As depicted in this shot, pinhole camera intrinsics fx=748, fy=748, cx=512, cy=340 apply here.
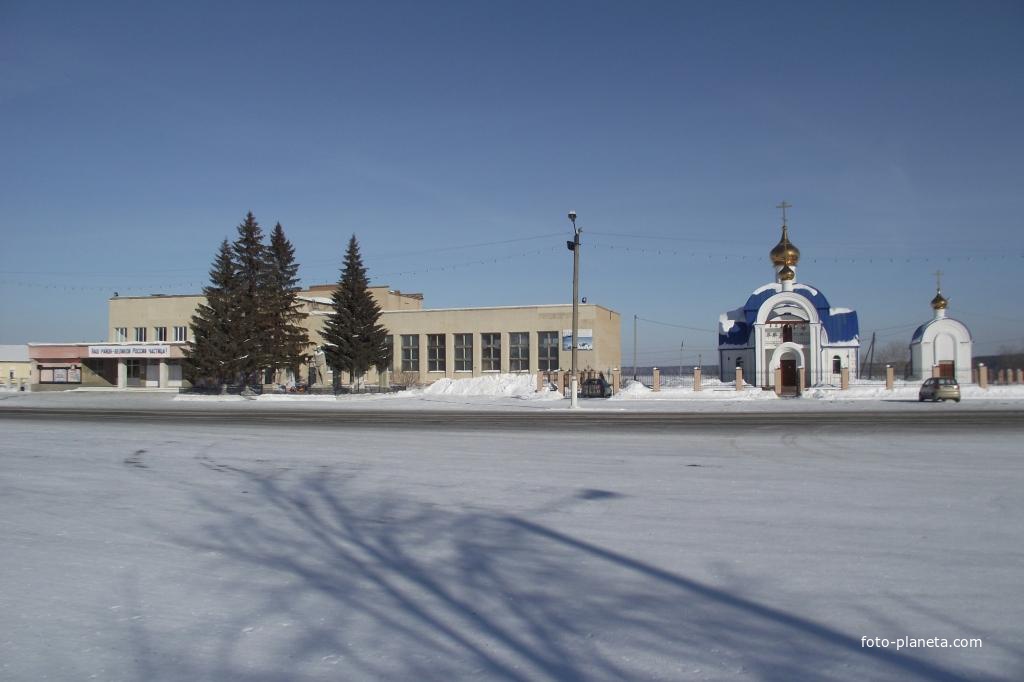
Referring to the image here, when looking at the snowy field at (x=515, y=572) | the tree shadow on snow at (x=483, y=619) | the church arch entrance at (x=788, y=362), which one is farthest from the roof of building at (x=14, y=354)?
the tree shadow on snow at (x=483, y=619)

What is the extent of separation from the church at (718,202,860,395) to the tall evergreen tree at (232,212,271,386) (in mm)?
33217

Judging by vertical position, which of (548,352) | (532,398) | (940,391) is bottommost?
(532,398)

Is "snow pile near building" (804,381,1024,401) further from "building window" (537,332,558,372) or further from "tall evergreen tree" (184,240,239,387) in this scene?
"tall evergreen tree" (184,240,239,387)

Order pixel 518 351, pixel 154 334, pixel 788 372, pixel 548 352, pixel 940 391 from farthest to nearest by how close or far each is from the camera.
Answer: pixel 154 334 → pixel 518 351 → pixel 548 352 → pixel 788 372 → pixel 940 391

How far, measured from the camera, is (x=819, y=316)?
5247cm

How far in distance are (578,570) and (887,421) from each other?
19.1 metres

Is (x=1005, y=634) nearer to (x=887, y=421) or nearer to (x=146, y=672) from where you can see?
(x=146, y=672)

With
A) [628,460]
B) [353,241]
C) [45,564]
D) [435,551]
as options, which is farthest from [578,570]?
[353,241]

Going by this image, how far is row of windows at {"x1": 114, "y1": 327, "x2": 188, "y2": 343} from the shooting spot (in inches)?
2667

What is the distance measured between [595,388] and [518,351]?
16.7 metres

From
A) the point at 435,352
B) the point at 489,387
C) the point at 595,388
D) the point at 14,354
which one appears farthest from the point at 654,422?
the point at 14,354

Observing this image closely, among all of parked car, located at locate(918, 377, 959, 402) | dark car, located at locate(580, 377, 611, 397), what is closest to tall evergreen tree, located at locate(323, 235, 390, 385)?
dark car, located at locate(580, 377, 611, 397)

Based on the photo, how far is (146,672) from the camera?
4.38 meters

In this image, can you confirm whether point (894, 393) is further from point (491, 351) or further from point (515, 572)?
point (515, 572)
